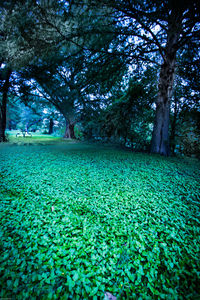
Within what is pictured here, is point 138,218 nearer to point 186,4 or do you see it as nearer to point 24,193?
point 24,193

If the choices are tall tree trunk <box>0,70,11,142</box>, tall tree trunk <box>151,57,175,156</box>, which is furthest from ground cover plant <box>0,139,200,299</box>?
tall tree trunk <box>0,70,11,142</box>

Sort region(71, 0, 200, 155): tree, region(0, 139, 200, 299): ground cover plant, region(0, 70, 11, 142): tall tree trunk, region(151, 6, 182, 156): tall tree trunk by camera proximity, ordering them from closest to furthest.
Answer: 1. region(0, 139, 200, 299): ground cover plant
2. region(71, 0, 200, 155): tree
3. region(151, 6, 182, 156): tall tree trunk
4. region(0, 70, 11, 142): tall tree trunk

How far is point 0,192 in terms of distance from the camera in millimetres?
1928

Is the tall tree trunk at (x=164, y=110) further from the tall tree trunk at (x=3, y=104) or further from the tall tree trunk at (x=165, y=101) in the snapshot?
the tall tree trunk at (x=3, y=104)

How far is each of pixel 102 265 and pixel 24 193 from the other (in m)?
1.43

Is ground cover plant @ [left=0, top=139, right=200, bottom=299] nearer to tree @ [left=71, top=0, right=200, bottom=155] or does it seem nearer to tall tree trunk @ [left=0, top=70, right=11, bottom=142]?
tree @ [left=71, top=0, right=200, bottom=155]

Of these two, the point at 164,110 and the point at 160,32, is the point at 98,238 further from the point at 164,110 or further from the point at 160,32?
the point at 160,32

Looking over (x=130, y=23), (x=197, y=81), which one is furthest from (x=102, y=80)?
(x=197, y=81)

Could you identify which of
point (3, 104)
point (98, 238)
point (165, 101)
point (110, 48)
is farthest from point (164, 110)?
point (3, 104)

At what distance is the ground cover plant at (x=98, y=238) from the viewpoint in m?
0.96

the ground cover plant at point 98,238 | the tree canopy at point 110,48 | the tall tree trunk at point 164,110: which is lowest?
the ground cover plant at point 98,238

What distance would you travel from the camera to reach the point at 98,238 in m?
1.30

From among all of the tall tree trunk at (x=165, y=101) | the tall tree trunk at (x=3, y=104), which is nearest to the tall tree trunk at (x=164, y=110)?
the tall tree trunk at (x=165, y=101)

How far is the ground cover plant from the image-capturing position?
0.96 meters
